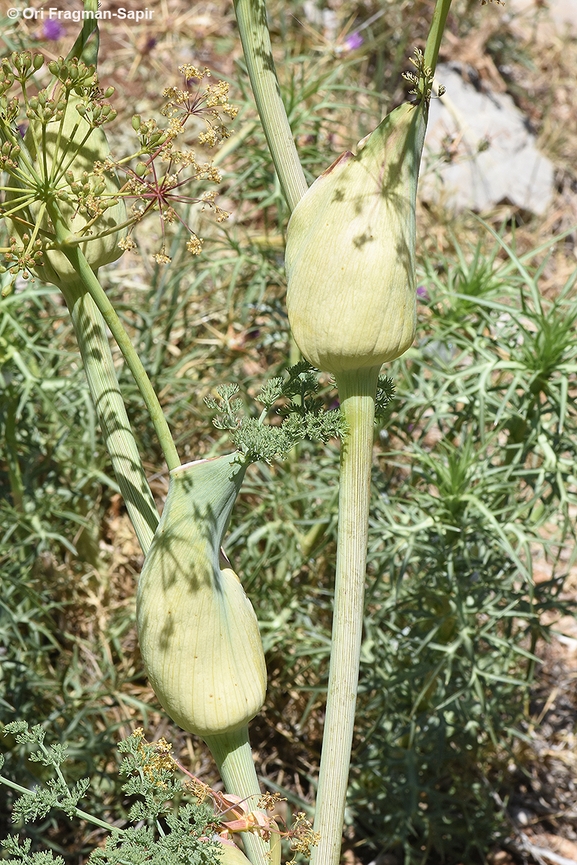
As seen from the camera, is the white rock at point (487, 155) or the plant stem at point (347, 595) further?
the white rock at point (487, 155)

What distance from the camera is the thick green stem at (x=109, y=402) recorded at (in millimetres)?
770

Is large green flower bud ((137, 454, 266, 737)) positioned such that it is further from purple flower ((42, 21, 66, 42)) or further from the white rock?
the white rock

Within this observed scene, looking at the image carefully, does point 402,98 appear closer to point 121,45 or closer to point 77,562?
point 121,45

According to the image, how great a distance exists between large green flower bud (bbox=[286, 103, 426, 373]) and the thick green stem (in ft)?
0.64

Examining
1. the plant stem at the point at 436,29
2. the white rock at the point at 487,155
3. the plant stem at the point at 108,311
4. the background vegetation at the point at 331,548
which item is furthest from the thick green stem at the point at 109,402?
Result: the white rock at the point at 487,155

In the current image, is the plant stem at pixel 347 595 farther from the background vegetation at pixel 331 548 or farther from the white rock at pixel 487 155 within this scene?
the white rock at pixel 487 155

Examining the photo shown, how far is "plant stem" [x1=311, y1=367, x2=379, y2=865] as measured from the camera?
0.71 metres

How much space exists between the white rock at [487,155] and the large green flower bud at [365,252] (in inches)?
92.3

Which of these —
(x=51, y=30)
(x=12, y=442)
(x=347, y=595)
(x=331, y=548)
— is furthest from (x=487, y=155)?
(x=347, y=595)

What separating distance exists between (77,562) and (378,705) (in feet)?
2.35

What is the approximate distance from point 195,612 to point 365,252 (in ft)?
1.05

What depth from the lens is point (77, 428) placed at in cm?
172

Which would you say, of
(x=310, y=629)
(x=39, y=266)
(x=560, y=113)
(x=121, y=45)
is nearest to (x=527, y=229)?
(x=560, y=113)

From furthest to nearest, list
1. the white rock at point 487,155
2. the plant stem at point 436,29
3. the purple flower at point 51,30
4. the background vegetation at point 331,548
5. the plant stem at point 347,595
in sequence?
the white rock at point 487,155
the purple flower at point 51,30
the background vegetation at point 331,548
the plant stem at point 347,595
the plant stem at point 436,29
